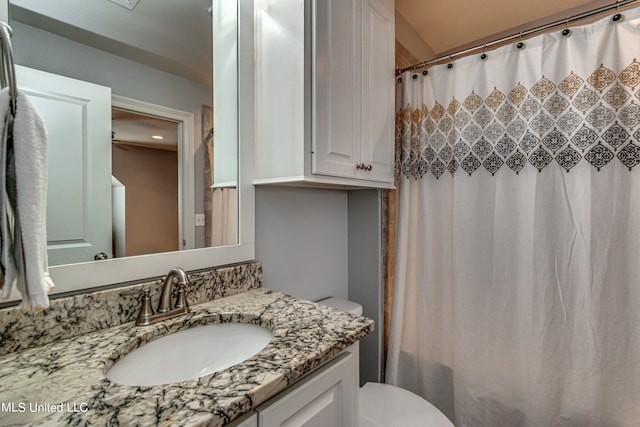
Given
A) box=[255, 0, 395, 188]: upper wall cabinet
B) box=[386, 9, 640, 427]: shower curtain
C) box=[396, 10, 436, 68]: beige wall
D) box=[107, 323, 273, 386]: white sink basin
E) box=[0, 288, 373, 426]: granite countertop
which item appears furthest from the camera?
box=[396, 10, 436, 68]: beige wall

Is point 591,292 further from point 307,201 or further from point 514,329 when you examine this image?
point 307,201

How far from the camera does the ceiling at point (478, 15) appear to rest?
67.5 inches

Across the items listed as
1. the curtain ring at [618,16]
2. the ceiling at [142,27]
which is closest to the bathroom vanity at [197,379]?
the ceiling at [142,27]

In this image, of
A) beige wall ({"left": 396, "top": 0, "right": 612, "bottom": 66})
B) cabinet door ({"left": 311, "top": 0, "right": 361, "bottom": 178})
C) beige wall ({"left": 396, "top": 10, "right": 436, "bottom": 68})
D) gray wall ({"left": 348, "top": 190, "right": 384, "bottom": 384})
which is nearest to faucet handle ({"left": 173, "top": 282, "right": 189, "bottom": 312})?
cabinet door ({"left": 311, "top": 0, "right": 361, "bottom": 178})

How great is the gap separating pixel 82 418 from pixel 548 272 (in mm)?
1653

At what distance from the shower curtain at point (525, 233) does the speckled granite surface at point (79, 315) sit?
115cm

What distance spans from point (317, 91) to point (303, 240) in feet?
2.39

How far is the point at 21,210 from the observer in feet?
1.60

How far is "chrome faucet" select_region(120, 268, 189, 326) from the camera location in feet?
2.62

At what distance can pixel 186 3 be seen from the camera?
40.2 inches

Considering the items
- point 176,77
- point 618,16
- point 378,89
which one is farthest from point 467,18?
point 176,77

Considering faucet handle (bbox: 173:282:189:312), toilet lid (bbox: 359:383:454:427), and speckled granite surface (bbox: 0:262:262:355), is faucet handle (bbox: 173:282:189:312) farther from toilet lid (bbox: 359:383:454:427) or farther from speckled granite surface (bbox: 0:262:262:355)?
toilet lid (bbox: 359:383:454:427)

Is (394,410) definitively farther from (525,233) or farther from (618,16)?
(618,16)

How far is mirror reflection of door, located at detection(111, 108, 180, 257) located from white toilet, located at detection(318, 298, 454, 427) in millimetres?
1090
